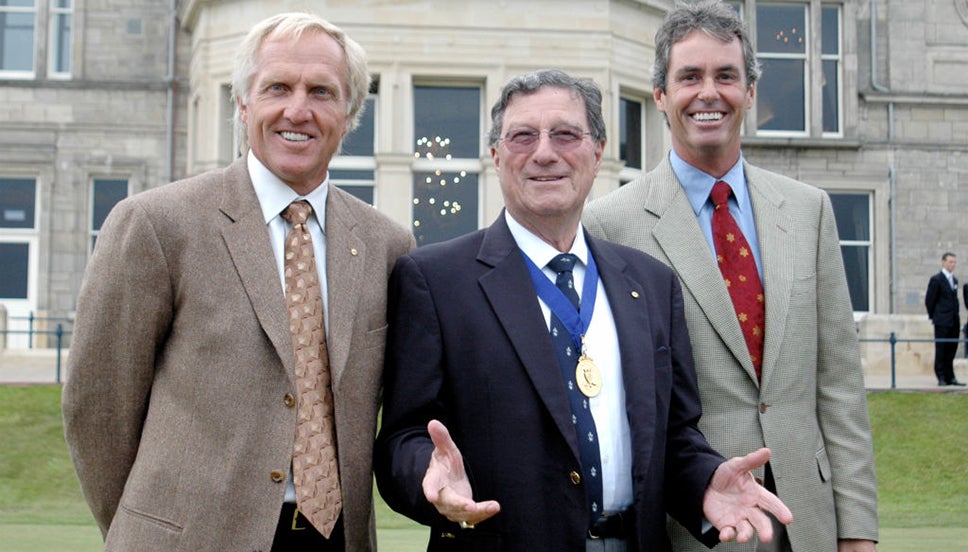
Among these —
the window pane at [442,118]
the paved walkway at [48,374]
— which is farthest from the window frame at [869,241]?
the window pane at [442,118]

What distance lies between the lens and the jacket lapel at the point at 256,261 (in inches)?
122

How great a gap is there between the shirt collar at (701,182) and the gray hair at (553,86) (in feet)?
1.78

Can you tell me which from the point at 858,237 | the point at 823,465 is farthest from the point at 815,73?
the point at 823,465

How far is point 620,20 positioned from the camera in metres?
16.5

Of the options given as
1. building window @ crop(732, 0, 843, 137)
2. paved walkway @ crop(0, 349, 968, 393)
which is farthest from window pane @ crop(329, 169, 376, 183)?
building window @ crop(732, 0, 843, 137)

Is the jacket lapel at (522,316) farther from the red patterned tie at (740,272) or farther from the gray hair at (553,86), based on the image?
the red patterned tie at (740,272)

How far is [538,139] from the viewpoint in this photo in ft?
10.7

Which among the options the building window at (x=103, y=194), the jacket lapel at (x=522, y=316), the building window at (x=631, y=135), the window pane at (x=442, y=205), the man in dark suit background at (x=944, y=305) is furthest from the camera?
the building window at (x=103, y=194)

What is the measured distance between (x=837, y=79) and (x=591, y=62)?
8.33 m

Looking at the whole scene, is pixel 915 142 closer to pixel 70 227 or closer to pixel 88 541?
pixel 70 227

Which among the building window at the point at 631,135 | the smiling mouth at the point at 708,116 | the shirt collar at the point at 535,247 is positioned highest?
the building window at the point at 631,135

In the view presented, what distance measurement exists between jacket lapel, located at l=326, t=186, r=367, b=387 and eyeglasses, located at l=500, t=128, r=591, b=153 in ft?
1.82

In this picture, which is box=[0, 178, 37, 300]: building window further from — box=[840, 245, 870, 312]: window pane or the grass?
box=[840, 245, 870, 312]: window pane

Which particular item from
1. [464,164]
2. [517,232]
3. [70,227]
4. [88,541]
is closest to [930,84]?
[464,164]
